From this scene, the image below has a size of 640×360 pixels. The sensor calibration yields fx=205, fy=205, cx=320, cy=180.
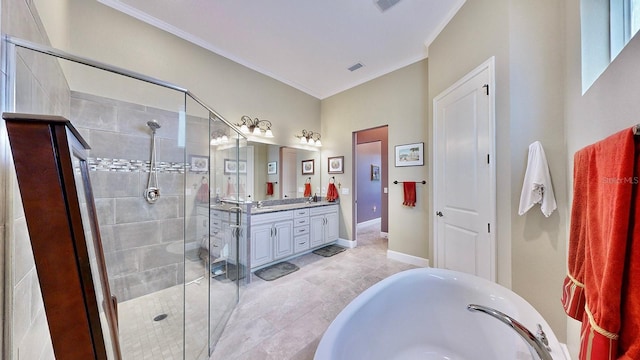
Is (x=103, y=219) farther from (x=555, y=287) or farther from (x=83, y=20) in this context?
(x=555, y=287)

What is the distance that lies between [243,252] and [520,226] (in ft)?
8.81

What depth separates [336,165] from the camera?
154 inches

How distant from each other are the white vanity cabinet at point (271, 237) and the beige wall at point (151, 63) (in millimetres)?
1368

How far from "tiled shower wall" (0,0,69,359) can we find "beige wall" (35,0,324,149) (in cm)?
44

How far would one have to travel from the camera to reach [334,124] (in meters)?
4.00

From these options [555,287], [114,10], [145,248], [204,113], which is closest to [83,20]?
[114,10]

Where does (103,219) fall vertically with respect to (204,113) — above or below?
below

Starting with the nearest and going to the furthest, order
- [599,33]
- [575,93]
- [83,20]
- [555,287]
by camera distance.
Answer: [599,33]
[575,93]
[555,287]
[83,20]

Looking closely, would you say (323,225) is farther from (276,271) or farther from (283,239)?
(276,271)

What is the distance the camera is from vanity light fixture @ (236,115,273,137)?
302 cm

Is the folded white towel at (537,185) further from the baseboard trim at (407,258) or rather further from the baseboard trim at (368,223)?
the baseboard trim at (368,223)

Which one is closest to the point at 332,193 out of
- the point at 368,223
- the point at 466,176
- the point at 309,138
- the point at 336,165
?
the point at 336,165

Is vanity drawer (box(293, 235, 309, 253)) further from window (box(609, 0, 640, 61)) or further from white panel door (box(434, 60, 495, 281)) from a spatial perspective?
window (box(609, 0, 640, 61))

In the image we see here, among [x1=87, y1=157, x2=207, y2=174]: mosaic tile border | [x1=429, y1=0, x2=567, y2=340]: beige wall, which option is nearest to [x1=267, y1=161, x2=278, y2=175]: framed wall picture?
[x1=87, y1=157, x2=207, y2=174]: mosaic tile border
